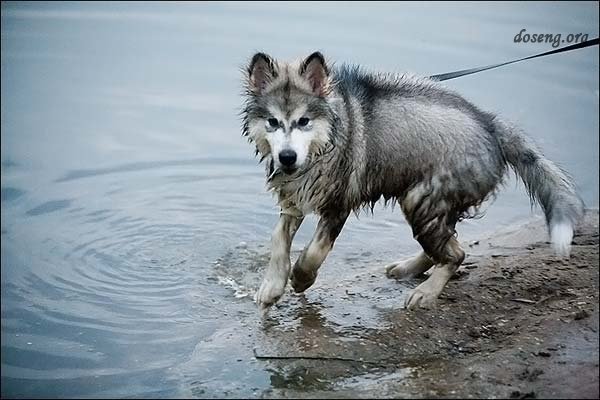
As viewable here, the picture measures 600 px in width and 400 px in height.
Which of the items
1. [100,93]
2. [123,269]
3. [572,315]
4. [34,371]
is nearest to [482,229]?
[572,315]

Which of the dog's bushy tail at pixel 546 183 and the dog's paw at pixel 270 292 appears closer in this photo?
the dog's bushy tail at pixel 546 183

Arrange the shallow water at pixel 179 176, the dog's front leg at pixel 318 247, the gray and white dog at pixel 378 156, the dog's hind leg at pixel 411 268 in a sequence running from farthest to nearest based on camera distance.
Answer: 1. the dog's hind leg at pixel 411 268
2. the dog's front leg at pixel 318 247
3. the gray and white dog at pixel 378 156
4. the shallow water at pixel 179 176

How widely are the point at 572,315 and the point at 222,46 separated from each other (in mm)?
7792

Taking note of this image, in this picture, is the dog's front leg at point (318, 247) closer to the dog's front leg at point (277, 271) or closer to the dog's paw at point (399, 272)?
the dog's front leg at point (277, 271)

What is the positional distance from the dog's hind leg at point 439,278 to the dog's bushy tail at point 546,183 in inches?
24.3

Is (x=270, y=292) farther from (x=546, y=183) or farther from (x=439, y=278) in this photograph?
(x=546, y=183)

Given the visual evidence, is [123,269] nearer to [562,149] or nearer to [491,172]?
[491,172]

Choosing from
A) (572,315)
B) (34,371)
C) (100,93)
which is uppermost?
(100,93)

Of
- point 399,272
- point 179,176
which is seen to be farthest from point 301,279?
point 179,176

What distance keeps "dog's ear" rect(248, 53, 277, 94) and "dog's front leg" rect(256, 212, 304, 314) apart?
88 cm

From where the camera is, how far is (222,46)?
11914 mm

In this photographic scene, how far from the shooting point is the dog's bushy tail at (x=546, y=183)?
5219 mm

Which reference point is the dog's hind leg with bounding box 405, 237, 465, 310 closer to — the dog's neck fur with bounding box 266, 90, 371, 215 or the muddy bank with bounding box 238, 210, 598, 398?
the muddy bank with bounding box 238, 210, 598, 398

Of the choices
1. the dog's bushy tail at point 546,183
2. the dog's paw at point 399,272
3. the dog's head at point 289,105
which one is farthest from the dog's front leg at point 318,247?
the dog's bushy tail at point 546,183
